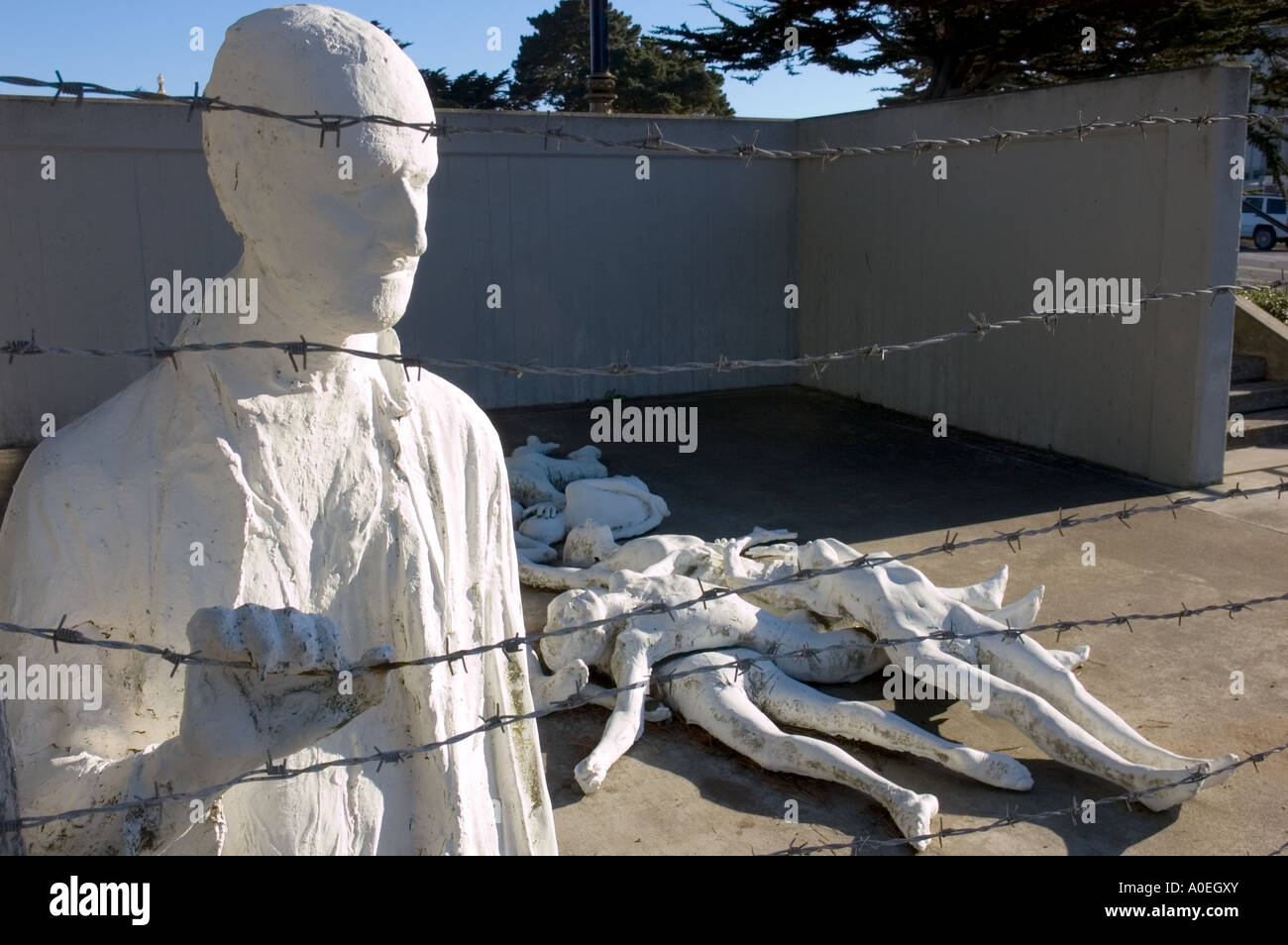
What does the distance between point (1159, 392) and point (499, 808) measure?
709cm

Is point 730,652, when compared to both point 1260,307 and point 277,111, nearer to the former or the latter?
point 277,111

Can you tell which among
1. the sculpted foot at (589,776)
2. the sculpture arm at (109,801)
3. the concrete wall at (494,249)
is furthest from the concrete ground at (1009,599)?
the sculpture arm at (109,801)

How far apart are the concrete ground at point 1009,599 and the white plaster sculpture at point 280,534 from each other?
2.03 meters

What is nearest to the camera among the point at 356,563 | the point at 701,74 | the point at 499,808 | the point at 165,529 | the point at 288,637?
the point at 288,637

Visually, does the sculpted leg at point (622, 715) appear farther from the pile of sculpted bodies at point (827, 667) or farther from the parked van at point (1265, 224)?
the parked van at point (1265, 224)

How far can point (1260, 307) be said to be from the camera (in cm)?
1080

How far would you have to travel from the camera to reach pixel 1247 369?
9.88 metres

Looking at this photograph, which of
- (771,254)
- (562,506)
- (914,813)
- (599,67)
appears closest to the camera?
(914,813)

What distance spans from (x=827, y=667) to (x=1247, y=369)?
6.88 meters

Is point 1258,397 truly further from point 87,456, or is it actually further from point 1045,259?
point 87,456

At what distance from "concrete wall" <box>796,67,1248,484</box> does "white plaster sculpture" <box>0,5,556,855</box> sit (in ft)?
20.2

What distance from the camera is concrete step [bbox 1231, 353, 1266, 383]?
32.3 feet

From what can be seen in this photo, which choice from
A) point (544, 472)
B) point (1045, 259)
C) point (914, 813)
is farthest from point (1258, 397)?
point (914, 813)
